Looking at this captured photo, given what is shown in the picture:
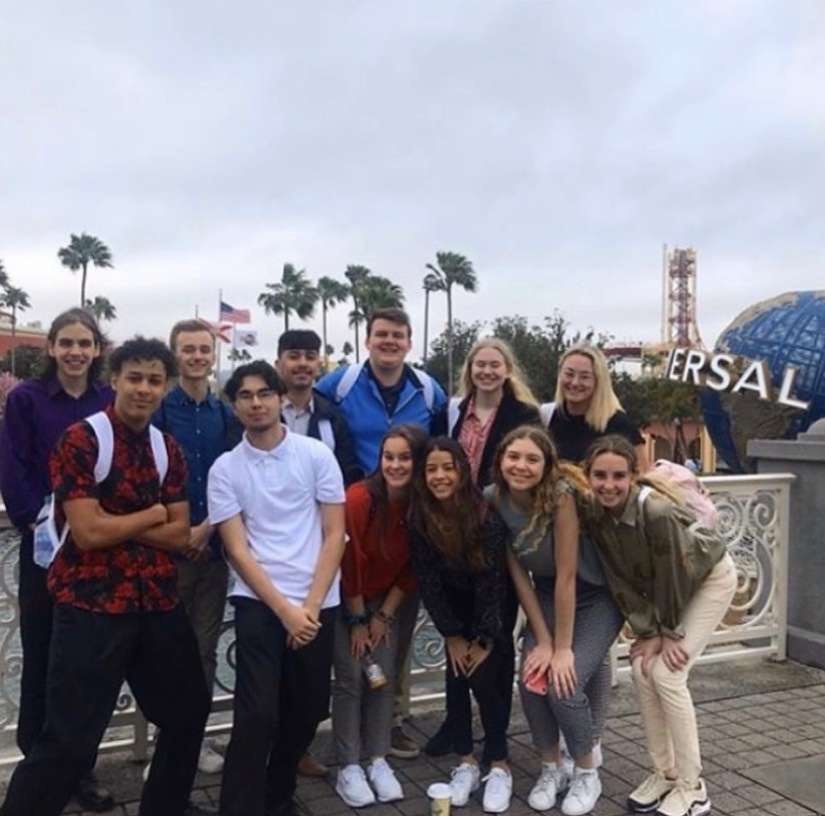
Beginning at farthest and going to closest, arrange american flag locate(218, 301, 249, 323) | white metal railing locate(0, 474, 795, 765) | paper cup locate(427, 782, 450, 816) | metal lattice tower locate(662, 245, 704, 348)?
metal lattice tower locate(662, 245, 704, 348)
american flag locate(218, 301, 249, 323)
white metal railing locate(0, 474, 795, 765)
paper cup locate(427, 782, 450, 816)

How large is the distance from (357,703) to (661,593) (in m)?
1.39

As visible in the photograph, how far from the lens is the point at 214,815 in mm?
3680

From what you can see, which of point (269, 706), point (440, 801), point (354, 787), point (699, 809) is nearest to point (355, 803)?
point (354, 787)

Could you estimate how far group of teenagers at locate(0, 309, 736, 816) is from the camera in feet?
10.4

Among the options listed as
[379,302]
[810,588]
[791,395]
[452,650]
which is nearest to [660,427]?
[791,395]

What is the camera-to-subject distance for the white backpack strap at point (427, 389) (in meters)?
4.48

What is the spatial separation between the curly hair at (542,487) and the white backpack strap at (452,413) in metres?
0.66

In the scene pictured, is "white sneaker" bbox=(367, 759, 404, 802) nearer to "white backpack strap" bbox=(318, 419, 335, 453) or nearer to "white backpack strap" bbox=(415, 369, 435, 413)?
"white backpack strap" bbox=(318, 419, 335, 453)

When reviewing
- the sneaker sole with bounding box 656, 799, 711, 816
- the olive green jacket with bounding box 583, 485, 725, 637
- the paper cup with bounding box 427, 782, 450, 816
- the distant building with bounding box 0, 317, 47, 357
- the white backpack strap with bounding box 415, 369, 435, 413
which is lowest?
the sneaker sole with bounding box 656, 799, 711, 816

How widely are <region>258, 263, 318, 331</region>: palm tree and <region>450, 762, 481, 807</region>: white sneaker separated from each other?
67.4 meters

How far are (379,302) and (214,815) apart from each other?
198ft

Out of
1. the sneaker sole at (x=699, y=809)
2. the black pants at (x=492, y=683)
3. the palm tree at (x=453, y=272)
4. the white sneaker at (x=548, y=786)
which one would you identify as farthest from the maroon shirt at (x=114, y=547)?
the palm tree at (x=453, y=272)

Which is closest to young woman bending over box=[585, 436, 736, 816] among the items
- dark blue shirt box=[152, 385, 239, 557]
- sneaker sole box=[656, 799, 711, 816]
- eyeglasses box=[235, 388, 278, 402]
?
sneaker sole box=[656, 799, 711, 816]

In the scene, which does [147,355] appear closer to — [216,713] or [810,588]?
[216,713]
